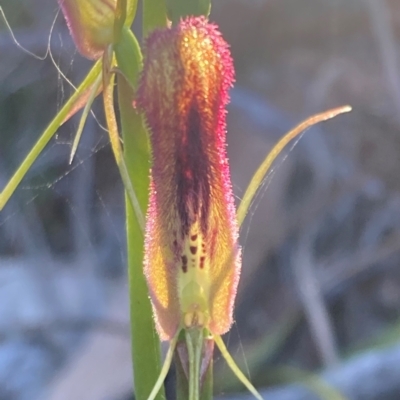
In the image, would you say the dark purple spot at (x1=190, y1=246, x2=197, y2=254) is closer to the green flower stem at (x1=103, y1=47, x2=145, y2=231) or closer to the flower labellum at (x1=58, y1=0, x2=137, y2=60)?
the green flower stem at (x1=103, y1=47, x2=145, y2=231)

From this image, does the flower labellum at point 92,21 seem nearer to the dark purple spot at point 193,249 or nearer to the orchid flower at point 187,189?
the orchid flower at point 187,189

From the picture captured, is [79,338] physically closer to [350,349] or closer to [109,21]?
[350,349]

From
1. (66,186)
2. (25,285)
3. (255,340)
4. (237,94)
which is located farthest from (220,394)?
(237,94)


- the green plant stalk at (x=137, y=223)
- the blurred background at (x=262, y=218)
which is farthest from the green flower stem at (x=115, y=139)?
the blurred background at (x=262, y=218)

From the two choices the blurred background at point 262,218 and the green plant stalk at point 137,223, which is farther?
the blurred background at point 262,218

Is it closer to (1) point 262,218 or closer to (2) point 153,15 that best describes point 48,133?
(2) point 153,15

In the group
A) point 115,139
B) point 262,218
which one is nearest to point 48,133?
point 115,139
